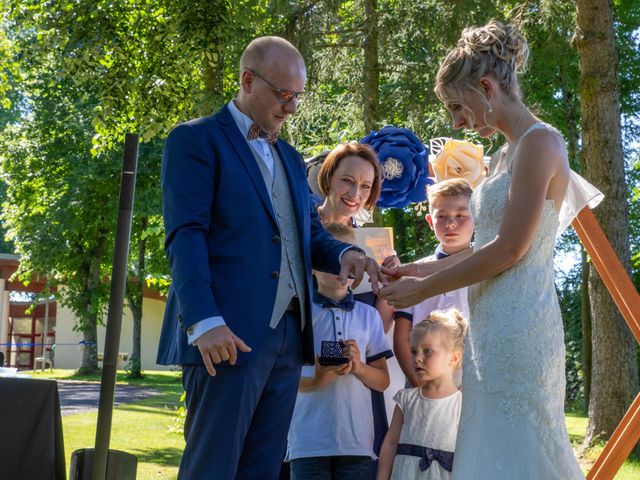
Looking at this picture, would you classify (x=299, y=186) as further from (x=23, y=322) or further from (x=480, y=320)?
(x=23, y=322)

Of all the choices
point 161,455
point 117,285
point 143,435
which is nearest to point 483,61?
point 117,285

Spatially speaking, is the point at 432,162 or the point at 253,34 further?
the point at 253,34

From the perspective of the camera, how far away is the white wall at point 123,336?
42.1 metres

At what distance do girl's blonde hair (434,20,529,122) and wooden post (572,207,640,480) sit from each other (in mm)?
1108

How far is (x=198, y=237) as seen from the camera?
2.72m

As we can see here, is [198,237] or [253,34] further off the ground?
[253,34]

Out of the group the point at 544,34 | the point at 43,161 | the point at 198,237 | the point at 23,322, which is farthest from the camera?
the point at 23,322

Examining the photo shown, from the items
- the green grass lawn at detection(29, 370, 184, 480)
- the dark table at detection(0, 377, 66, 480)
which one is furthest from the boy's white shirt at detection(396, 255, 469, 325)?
the green grass lawn at detection(29, 370, 184, 480)

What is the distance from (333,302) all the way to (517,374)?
3.64ft

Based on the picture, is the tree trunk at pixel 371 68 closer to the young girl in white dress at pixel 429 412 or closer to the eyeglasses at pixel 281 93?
the young girl in white dress at pixel 429 412

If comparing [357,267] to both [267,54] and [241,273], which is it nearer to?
[241,273]

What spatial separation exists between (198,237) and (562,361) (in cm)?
118

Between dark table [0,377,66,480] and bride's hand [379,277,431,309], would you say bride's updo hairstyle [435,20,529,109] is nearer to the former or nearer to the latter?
bride's hand [379,277,431,309]

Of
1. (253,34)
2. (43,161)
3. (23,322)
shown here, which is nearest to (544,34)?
(253,34)
